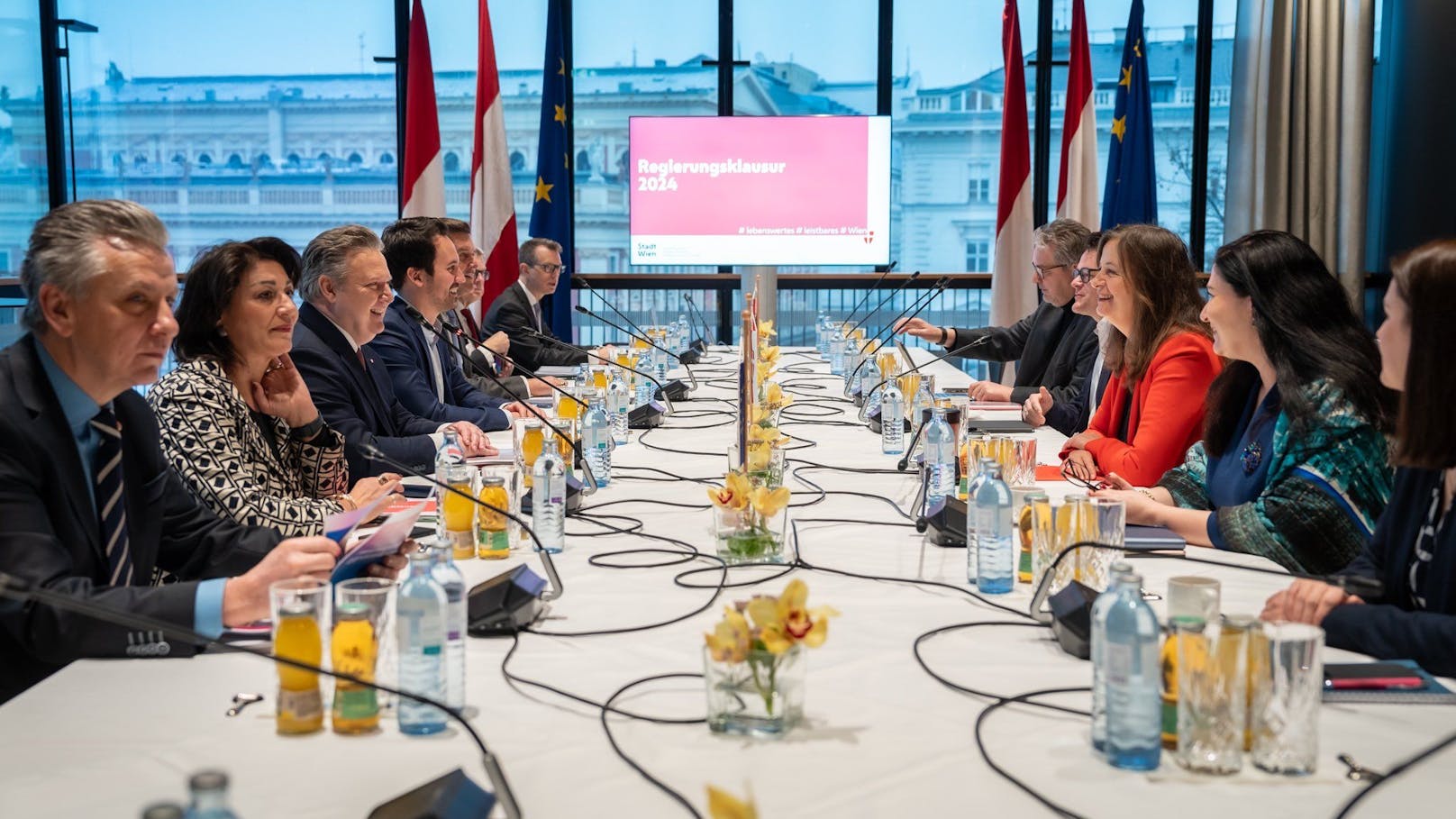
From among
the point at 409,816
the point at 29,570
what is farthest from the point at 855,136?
the point at 409,816

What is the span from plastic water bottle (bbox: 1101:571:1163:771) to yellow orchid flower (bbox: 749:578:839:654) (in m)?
0.29

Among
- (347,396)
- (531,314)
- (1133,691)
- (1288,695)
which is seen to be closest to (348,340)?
(347,396)

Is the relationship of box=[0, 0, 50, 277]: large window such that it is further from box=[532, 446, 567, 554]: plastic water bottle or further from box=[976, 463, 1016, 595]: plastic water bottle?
box=[976, 463, 1016, 595]: plastic water bottle

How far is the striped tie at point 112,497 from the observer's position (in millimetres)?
1829

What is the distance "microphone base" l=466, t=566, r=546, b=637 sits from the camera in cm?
170

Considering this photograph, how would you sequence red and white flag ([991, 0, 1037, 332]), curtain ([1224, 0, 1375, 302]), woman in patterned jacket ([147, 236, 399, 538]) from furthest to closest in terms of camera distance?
red and white flag ([991, 0, 1037, 332]), curtain ([1224, 0, 1375, 302]), woman in patterned jacket ([147, 236, 399, 538])

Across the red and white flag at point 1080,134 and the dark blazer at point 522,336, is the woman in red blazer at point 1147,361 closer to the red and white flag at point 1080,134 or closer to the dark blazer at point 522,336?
the dark blazer at point 522,336

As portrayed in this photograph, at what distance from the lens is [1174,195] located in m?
7.41

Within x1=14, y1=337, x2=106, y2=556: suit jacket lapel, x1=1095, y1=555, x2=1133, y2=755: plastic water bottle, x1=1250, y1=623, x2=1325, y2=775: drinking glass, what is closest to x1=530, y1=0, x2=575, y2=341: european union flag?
x1=14, y1=337, x2=106, y2=556: suit jacket lapel

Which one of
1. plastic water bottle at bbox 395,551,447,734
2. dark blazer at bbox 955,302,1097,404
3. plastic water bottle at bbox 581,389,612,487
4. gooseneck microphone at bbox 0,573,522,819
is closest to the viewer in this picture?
gooseneck microphone at bbox 0,573,522,819

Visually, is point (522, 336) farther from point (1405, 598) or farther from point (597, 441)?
point (1405, 598)

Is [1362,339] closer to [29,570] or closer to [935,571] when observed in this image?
[935,571]

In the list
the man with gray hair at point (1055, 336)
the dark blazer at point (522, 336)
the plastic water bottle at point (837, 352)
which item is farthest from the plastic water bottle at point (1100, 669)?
the dark blazer at point (522, 336)

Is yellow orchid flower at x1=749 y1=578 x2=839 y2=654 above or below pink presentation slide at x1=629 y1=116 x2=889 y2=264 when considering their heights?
below
